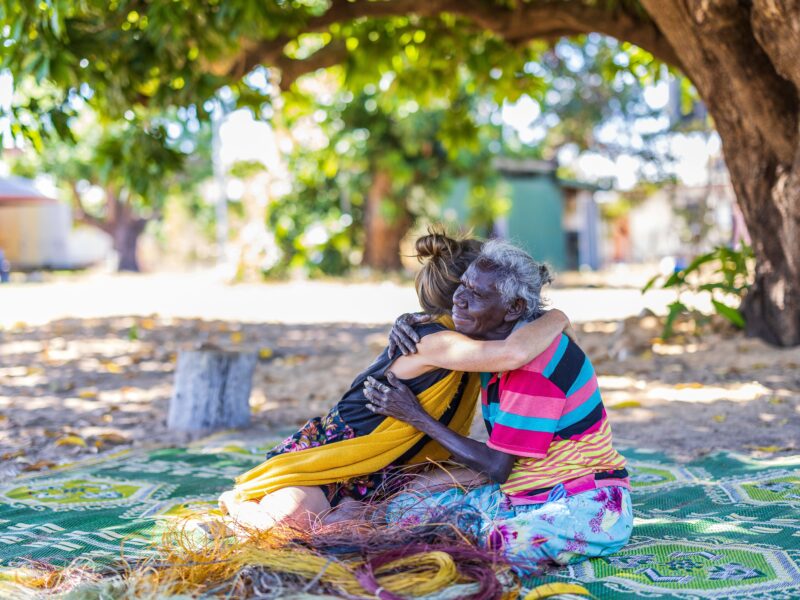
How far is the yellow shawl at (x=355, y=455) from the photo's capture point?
297 centimetres

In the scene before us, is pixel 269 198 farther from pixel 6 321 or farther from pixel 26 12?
pixel 26 12

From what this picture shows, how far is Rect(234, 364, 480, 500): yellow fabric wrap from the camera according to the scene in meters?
2.97

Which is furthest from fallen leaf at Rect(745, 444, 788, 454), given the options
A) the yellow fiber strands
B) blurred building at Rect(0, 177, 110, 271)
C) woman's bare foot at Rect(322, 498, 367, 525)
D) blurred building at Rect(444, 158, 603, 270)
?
blurred building at Rect(0, 177, 110, 271)

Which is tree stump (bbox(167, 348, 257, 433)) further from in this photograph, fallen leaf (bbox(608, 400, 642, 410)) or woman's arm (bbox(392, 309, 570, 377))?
woman's arm (bbox(392, 309, 570, 377))

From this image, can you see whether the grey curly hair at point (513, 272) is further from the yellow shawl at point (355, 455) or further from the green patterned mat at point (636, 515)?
the green patterned mat at point (636, 515)

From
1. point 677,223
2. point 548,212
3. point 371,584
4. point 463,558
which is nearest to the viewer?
point 371,584

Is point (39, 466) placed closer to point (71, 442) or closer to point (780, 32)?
point (71, 442)

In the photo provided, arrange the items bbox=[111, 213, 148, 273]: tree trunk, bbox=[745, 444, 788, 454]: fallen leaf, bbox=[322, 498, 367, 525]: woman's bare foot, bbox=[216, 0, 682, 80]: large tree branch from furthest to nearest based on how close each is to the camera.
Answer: bbox=[111, 213, 148, 273]: tree trunk → bbox=[216, 0, 682, 80]: large tree branch → bbox=[745, 444, 788, 454]: fallen leaf → bbox=[322, 498, 367, 525]: woman's bare foot

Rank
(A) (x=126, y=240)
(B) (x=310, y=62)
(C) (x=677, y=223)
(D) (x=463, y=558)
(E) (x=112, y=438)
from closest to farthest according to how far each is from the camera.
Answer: (D) (x=463, y=558) → (E) (x=112, y=438) → (B) (x=310, y=62) → (C) (x=677, y=223) → (A) (x=126, y=240)

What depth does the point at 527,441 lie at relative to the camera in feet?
8.94

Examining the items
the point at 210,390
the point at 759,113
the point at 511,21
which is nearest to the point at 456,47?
the point at 511,21

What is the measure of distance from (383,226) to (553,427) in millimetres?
16802

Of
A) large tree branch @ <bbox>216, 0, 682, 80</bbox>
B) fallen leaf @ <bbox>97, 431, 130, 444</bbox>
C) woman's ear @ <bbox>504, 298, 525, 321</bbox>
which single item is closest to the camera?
woman's ear @ <bbox>504, 298, 525, 321</bbox>

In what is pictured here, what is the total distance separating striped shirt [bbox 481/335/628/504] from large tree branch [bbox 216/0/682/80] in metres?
5.31
